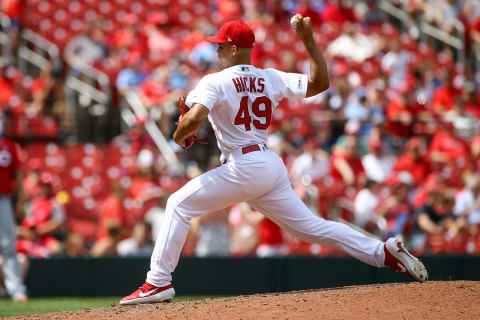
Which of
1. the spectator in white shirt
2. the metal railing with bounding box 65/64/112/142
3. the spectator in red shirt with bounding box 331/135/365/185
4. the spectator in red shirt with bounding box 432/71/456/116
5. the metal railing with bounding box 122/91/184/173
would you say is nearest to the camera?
the spectator in red shirt with bounding box 331/135/365/185

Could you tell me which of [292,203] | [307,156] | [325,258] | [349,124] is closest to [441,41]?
[349,124]

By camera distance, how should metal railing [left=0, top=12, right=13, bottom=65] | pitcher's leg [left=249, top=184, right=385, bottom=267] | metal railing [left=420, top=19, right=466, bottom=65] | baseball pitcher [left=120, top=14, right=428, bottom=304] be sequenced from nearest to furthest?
baseball pitcher [left=120, top=14, right=428, bottom=304]
pitcher's leg [left=249, top=184, right=385, bottom=267]
metal railing [left=0, top=12, right=13, bottom=65]
metal railing [left=420, top=19, right=466, bottom=65]

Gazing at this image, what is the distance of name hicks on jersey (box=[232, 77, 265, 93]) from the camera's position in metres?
5.38

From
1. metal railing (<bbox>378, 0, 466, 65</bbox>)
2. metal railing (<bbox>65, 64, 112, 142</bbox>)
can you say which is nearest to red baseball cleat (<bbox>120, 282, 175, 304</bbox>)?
metal railing (<bbox>65, 64, 112, 142</bbox>)

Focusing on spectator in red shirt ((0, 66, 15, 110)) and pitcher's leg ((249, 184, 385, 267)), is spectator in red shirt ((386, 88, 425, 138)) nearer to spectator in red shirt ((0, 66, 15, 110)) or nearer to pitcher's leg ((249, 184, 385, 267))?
spectator in red shirt ((0, 66, 15, 110))

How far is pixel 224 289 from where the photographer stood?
9.79m

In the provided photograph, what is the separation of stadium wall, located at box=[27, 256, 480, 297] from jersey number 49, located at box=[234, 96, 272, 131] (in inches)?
170

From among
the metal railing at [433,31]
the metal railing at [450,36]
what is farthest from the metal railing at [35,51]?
the metal railing at [450,36]

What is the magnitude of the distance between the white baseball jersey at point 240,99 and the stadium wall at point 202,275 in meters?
4.30

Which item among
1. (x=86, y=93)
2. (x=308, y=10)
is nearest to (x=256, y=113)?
(x=86, y=93)

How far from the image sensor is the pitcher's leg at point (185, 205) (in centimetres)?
539

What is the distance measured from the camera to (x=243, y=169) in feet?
17.6

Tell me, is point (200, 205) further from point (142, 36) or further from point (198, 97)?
point (142, 36)

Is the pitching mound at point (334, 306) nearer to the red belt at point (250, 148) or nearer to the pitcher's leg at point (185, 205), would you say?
the pitcher's leg at point (185, 205)
